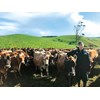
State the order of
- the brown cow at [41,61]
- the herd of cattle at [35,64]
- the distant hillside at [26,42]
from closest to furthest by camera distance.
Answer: the herd of cattle at [35,64] < the brown cow at [41,61] < the distant hillside at [26,42]

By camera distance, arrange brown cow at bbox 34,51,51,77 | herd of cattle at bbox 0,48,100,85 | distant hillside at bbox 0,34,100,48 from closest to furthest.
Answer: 1. herd of cattle at bbox 0,48,100,85
2. brown cow at bbox 34,51,51,77
3. distant hillside at bbox 0,34,100,48

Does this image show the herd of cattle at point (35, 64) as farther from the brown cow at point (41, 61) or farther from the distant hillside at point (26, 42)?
the distant hillside at point (26, 42)

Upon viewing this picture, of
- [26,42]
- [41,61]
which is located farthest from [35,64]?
[26,42]

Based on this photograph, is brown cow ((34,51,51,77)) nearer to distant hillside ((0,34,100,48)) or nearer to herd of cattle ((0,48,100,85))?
herd of cattle ((0,48,100,85))

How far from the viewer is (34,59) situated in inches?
673

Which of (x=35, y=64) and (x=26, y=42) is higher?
(x=35, y=64)

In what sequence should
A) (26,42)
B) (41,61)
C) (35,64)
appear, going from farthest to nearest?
(26,42) < (35,64) < (41,61)

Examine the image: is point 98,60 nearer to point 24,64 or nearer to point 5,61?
point 24,64

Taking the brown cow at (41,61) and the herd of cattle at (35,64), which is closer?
the herd of cattle at (35,64)

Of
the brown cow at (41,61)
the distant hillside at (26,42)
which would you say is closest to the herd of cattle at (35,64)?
the brown cow at (41,61)

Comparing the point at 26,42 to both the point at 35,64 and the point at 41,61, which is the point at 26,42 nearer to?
the point at 35,64

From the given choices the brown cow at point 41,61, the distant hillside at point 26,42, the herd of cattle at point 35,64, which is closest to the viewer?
the herd of cattle at point 35,64

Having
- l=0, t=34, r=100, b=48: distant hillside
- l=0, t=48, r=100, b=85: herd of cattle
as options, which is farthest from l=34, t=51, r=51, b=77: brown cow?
l=0, t=34, r=100, b=48: distant hillside
